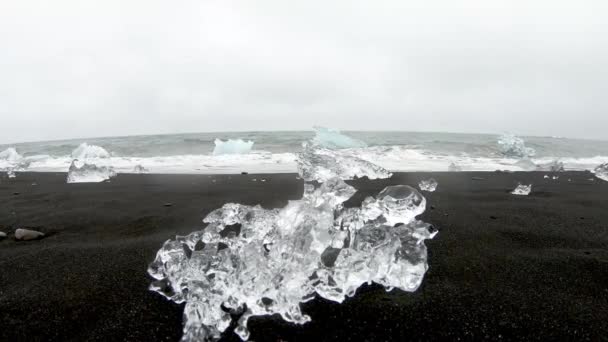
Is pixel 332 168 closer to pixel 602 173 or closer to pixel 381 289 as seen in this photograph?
pixel 381 289

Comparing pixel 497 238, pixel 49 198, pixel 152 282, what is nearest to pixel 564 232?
pixel 497 238

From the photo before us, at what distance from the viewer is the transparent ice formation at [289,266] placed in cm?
120

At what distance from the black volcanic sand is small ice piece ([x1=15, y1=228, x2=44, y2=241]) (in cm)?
6

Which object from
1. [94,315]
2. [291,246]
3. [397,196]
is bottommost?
[94,315]

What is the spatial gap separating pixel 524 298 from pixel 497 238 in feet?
2.82

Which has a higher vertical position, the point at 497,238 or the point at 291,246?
the point at 291,246

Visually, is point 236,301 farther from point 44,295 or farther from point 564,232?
point 564,232

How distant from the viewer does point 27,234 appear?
7.29 feet

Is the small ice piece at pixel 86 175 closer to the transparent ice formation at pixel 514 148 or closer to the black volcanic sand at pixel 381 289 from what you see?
the black volcanic sand at pixel 381 289

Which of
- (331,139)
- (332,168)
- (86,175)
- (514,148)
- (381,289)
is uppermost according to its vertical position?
(331,139)

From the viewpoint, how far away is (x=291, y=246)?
1.42 metres

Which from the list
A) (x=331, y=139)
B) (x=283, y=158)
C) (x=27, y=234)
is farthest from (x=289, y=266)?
(x=331, y=139)

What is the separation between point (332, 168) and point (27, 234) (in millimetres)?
4071

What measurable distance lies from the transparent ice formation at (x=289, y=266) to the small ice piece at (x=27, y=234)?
54.7 inches
